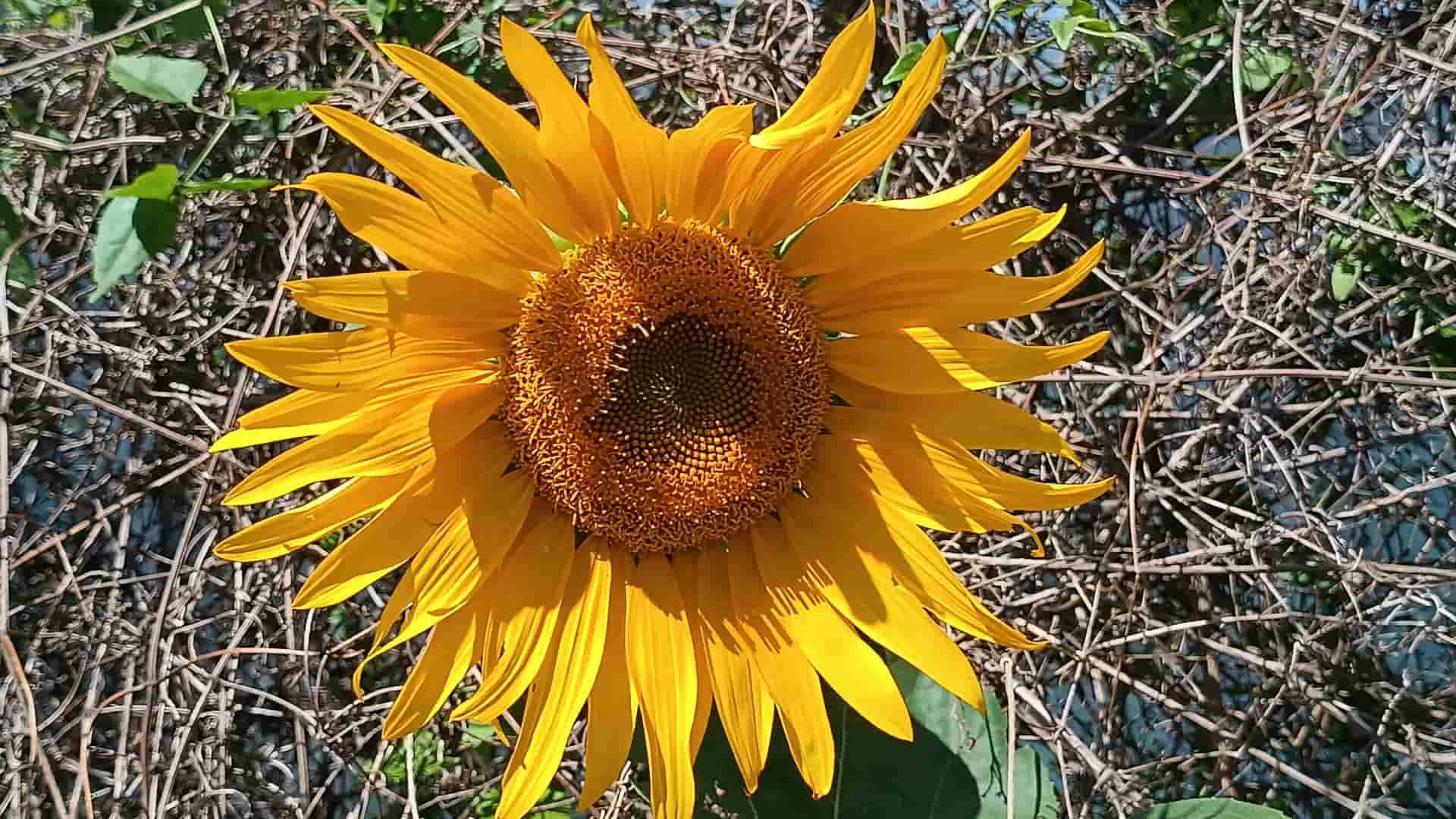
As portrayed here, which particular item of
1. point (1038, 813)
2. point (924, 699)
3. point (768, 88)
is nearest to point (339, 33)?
point (768, 88)

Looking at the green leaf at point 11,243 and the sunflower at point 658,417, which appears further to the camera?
the green leaf at point 11,243

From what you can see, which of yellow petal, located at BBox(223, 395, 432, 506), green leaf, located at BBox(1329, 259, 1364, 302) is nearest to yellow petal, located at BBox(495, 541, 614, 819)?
yellow petal, located at BBox(223, 395, 432, 506)

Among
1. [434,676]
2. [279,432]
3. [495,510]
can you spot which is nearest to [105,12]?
[279,432]

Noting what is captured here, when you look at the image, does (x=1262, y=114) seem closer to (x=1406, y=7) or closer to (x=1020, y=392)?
(x=1406, y=7)

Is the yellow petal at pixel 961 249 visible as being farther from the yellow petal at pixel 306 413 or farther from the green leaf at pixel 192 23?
the green leaf at pixel 192 23

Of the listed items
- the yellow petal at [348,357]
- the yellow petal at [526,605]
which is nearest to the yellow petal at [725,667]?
the yellow petal at [526,605]

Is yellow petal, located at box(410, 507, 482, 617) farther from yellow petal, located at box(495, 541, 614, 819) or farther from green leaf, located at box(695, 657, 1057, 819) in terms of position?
green leaf, located at box(695, 657, 1057, 819)
